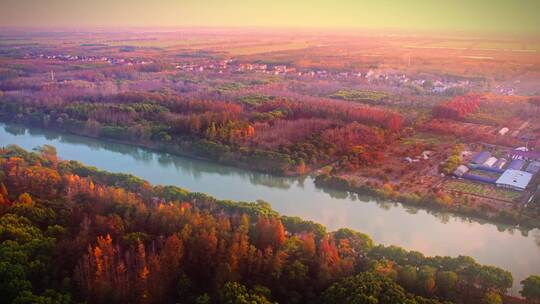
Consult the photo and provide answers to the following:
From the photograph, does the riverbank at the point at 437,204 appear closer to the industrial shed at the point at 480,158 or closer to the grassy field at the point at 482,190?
the grassy field at the point at 482,190

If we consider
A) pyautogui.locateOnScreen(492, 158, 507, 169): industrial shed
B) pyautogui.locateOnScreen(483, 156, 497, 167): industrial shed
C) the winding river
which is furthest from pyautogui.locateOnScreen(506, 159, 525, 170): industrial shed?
the winding river

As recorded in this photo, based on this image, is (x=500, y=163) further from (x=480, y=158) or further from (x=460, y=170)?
(x=460, y=170)

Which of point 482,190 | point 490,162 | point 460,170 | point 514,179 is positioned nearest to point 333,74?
point 490,162

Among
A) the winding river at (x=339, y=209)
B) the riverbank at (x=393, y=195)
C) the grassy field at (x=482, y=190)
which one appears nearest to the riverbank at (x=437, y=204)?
the riverbank at (x=393, y=195)

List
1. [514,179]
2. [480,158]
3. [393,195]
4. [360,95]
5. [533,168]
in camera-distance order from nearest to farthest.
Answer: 1. [393,195]
2. [514,179]
3. [533,168]
4. [480,158]
5. [360,95]

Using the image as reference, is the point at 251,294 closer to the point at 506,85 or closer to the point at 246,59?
the point at 506,85

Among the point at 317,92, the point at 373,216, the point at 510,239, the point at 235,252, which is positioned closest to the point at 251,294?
the point at 235,252
